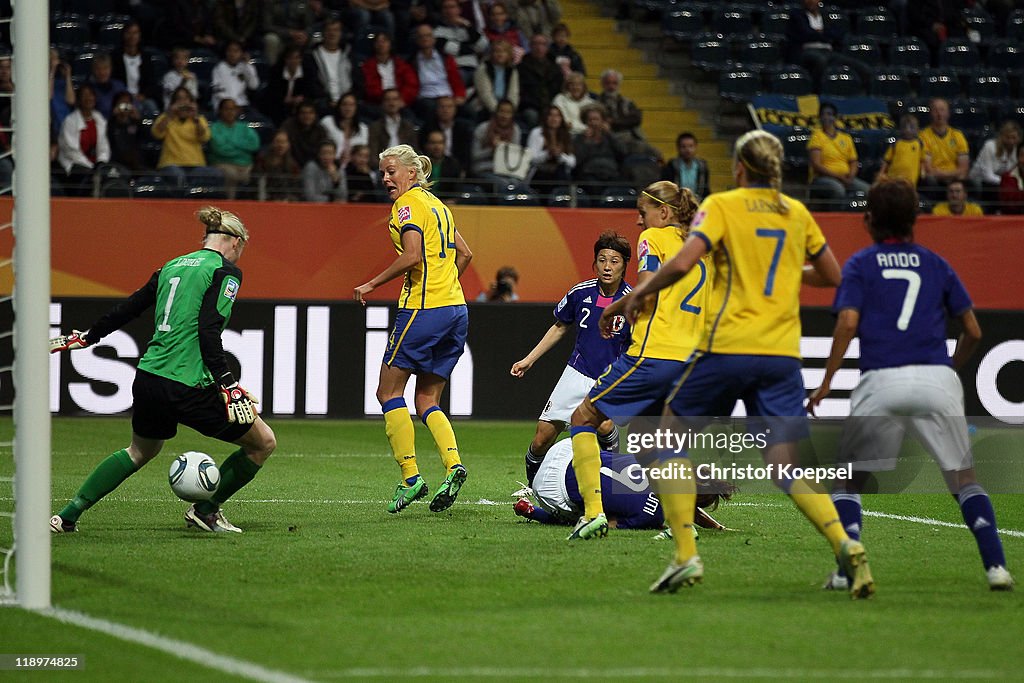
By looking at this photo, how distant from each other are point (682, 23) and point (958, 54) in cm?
415

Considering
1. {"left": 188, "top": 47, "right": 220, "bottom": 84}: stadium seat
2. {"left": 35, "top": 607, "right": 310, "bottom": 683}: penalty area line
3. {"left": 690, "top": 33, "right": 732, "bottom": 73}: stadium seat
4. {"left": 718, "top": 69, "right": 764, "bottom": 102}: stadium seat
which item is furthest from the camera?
{"left": 690, "top": 33, "right": 732, "bottom": 73}: stadium seat

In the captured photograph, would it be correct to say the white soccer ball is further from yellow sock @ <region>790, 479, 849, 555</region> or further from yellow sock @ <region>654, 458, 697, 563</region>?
yellow sock @ <region>790, 479, 849, 555</region>

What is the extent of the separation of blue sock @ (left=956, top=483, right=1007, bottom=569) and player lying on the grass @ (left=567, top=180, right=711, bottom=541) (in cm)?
179

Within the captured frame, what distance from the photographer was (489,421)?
51.2 ft

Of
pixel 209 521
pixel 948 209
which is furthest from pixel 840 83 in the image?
pixel 209 521

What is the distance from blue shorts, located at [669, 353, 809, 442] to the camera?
6.28 m

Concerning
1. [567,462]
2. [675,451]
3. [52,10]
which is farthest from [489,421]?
[675,451]

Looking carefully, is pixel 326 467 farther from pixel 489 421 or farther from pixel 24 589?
pixel 24 589

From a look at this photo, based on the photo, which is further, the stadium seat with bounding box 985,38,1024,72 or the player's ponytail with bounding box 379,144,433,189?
the stadium seat with bounding box 985,38,1024,72

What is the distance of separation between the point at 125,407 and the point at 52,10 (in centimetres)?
626

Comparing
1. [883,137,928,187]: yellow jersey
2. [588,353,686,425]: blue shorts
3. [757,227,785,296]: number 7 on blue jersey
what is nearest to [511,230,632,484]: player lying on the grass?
[588,353,686,425]: blue shorts

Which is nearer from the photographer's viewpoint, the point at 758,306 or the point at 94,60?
the point at 758,306

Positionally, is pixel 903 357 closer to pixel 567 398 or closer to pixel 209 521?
pixel 567 398

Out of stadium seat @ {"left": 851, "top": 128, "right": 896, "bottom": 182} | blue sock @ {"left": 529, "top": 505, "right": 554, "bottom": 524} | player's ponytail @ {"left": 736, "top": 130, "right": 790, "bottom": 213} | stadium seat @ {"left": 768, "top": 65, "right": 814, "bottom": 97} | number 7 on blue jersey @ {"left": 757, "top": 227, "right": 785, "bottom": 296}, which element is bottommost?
blue sock @ {"left": 529, "top": 505, "right": 554, "bottom": 524}
